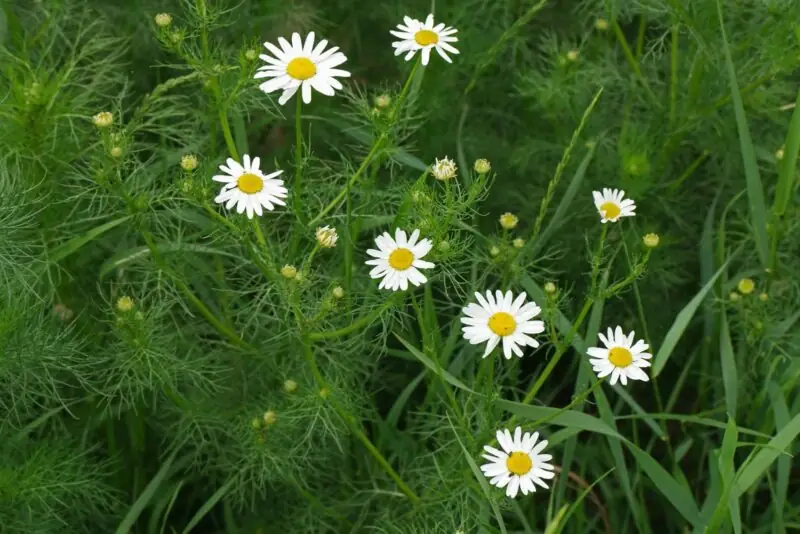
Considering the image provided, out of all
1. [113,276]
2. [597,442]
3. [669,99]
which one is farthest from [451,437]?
[669,99]

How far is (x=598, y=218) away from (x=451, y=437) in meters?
0.74

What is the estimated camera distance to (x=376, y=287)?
6.13 ft

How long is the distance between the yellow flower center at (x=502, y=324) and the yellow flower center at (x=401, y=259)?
0.16 meters

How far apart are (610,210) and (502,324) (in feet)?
1.18

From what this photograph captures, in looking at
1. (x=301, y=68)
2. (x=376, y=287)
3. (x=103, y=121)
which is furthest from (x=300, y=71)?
(x=376, y=287)

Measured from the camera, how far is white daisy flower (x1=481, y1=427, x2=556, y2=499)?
4.97ft

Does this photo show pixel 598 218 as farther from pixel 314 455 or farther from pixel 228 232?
pixel 228 232

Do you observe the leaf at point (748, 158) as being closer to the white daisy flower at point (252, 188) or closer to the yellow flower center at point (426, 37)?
the yellow flower center at point (426, 37)

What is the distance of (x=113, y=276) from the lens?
2.10 metres

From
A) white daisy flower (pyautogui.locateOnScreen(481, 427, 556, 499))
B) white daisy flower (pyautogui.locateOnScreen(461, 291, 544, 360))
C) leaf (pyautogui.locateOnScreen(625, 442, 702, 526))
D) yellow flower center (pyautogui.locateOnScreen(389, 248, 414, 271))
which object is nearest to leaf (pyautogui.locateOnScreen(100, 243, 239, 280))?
yellow flower center (pyautogui.locateOnScreen(389, 248, 414, 271))

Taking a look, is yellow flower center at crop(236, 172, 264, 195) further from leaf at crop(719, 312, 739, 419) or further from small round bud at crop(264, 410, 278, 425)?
leaf at crop(719, 312, 739, 419)

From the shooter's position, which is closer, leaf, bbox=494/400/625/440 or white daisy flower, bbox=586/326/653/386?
white daisy flower, bbox=586/326/653/386

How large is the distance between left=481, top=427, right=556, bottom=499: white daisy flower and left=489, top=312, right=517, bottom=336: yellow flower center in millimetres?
158

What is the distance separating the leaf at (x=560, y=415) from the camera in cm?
163
